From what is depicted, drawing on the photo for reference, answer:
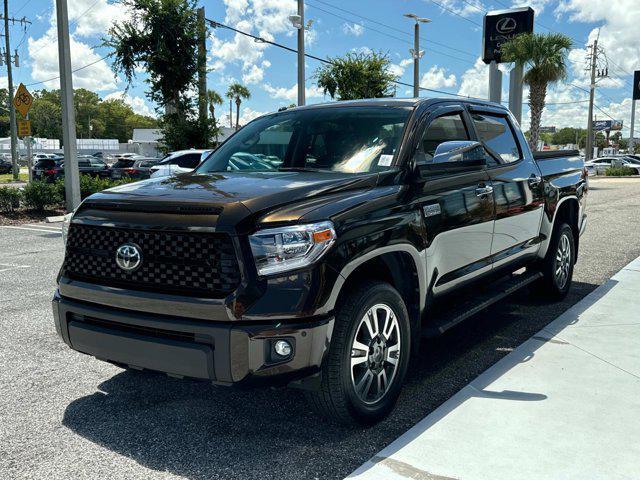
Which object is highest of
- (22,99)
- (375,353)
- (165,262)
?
(22,99)

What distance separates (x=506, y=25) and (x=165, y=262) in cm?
3122

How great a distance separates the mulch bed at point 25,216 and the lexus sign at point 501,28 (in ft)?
73.9

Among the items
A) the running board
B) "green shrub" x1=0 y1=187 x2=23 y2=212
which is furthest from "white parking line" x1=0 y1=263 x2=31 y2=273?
"green shrub" x1=0 y1=187 x2=23 y2=212

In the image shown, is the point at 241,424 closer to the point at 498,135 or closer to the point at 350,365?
the point at 350,365

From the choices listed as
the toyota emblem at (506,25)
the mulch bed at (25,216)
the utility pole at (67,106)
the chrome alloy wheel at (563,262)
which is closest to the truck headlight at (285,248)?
the chrome alloy wheel at (563,262)

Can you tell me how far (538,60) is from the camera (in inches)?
1139

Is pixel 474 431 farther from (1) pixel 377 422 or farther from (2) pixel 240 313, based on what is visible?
(2) pixel 240 313

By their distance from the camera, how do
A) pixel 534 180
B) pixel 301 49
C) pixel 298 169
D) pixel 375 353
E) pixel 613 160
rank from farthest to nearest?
1. pixel 613 160
2. pixel 301 49
3. pixel 534 180
4. pixel 298 169
5. pixel 375 353

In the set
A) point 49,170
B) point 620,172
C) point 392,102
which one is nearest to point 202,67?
point 49,170

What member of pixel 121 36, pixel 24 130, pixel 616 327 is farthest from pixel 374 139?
pixel 121 36

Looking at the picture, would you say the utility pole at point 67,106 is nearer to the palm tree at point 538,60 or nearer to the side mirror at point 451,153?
the side mirror at point 451,153

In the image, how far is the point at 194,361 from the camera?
299 centimetres

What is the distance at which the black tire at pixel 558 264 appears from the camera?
613 cm

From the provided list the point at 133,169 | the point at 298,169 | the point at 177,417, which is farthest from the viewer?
the point at 133,169
